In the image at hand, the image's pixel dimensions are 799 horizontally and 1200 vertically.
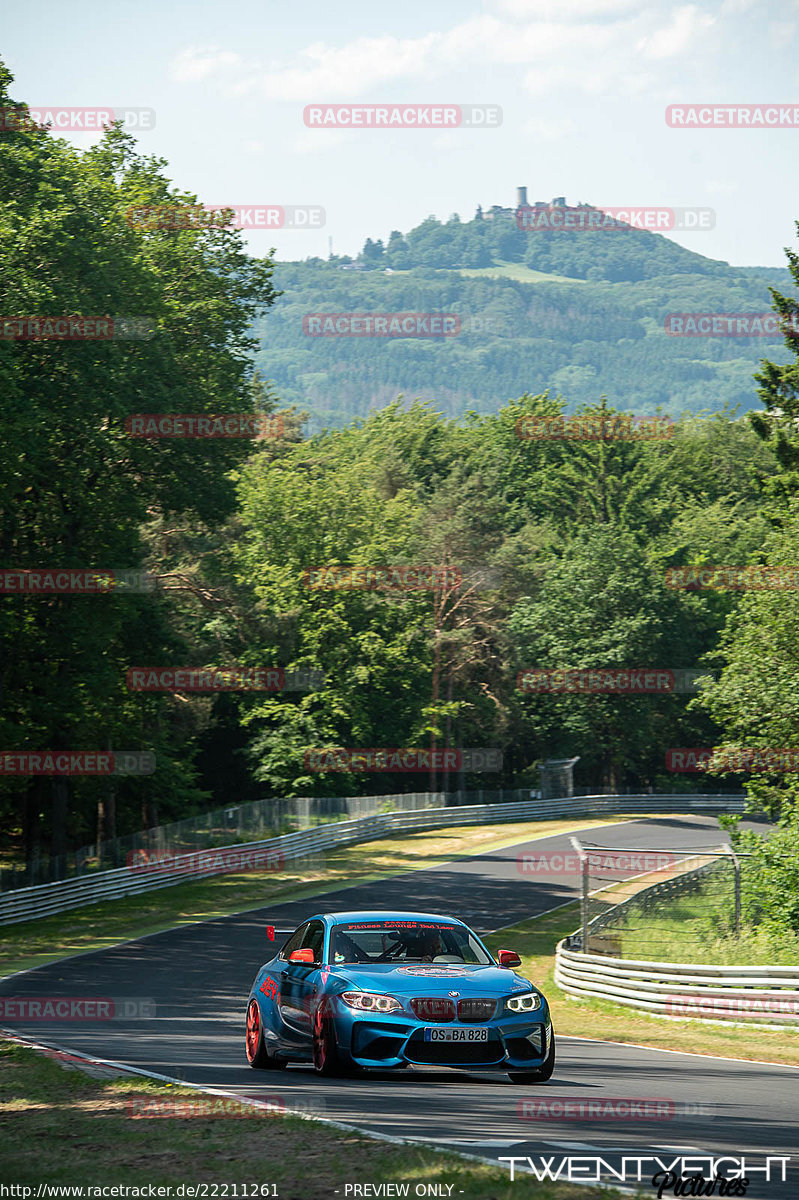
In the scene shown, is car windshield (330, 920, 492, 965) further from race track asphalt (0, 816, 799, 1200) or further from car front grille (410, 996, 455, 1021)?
car front grille (410, 996, 455, 1021)

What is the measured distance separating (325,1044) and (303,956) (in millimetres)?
868

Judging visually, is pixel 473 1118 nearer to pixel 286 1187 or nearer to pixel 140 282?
pixel 286 1187

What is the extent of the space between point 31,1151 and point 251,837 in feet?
126

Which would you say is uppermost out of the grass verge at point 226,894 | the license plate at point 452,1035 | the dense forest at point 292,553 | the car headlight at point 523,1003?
A: the dense forest at point 292,553

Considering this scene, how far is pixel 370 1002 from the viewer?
10.2 meters

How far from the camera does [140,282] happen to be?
36844 mm

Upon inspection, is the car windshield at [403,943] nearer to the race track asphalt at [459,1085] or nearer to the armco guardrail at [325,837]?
the race track asphalt at [459,1085]

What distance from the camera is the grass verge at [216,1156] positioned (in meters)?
6.77

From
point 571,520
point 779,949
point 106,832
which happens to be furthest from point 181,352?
point 571,520

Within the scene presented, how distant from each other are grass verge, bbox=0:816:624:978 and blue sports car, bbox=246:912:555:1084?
16.9 meters

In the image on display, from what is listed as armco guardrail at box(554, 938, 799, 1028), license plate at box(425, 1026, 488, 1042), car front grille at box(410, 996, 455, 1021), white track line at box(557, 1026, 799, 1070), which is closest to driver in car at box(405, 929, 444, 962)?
car front grille at box(410, 996, 455, 1021)

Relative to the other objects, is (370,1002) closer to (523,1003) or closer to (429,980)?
(429,980)

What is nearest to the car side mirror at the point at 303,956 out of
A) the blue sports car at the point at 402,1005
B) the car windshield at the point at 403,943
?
the blue sports car at the point at 402,1005

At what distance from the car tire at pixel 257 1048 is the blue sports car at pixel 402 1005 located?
1.2 inches
